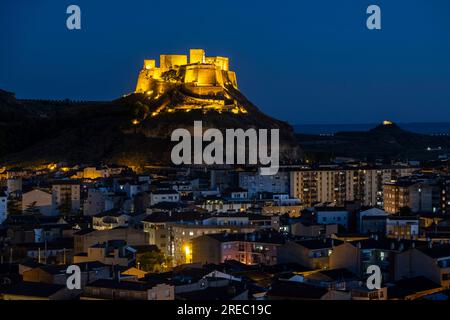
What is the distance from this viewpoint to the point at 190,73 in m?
71.3

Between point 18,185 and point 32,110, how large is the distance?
62771 millimetres

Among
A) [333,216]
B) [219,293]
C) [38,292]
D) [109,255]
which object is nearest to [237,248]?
[109,255]

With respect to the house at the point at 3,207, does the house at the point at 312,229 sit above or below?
below

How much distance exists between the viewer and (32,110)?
108m

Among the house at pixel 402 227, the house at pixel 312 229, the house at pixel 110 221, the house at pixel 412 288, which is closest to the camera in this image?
the house at pixel 412 288

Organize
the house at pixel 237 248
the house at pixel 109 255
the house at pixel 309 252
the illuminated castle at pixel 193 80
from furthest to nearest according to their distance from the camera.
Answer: the illuminated castle at pixel 193 80 → the house at pixel 237 248 → the house at pixel 109 255 → the house at pixel 309 252

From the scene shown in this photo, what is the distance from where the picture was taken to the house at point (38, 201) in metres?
42.8

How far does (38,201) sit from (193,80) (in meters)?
29.4

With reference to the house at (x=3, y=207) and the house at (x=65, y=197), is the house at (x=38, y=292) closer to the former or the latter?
the house at (x=3, y=207)

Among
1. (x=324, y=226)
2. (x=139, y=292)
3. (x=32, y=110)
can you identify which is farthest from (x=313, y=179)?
(x=32, y=110)

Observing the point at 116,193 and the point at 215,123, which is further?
the point at 215,123

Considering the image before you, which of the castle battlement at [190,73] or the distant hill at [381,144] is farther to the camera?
the distant hill at [381,144]

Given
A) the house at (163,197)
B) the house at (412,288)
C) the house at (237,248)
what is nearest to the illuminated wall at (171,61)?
the house at (163,197)

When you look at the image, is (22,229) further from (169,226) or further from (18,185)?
(18,185)
